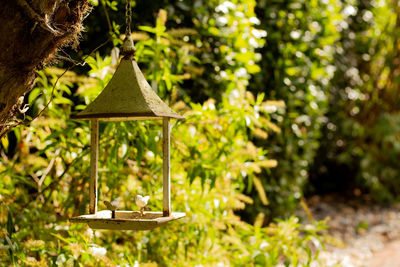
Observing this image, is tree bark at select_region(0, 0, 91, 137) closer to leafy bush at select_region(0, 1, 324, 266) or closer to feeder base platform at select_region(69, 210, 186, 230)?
feeder base platform at select_region(69, 210, 186, 230)

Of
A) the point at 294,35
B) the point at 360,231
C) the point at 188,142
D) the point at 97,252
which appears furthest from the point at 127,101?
the point at 360,231

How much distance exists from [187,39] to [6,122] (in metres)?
1.90

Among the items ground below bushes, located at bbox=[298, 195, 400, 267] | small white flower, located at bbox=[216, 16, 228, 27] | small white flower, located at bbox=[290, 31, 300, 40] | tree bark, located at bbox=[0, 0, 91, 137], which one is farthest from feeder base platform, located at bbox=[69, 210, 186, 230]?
small white flower, located at bbox=[290, 31, 300, 40]

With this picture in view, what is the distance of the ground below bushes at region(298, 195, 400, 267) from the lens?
5.05 metres

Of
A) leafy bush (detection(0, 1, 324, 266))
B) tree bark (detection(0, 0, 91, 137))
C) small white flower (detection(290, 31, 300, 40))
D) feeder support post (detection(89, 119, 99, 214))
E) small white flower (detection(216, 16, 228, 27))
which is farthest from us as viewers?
small white flower (detection(290, 31, 300, 40))

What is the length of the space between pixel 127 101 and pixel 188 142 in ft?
3.00

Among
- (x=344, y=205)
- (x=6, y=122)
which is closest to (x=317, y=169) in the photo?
(x=344, y=205)

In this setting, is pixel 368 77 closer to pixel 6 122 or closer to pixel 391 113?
pixel 391 113

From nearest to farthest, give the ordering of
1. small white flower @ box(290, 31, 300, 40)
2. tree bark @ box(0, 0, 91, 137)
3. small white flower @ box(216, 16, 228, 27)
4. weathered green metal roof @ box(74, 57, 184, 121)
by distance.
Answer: tree bark @ box(0, 0, 91, 137) < weathered green metal roof @ box(74, 57, 184, 121) < small white flower @ box(216, 16, 228, 27) < small white flower @ box(290, 31, 300, 40)

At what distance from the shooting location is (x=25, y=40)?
1587mm

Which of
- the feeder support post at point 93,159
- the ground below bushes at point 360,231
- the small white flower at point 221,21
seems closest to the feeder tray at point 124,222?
the feeder support post at point 93,159

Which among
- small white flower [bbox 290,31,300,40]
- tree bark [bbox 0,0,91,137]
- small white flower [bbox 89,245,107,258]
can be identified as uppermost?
small white flower [bbox 290,31,300,40]

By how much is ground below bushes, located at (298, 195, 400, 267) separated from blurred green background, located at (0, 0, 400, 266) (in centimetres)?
79

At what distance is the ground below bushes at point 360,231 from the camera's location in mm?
5047
